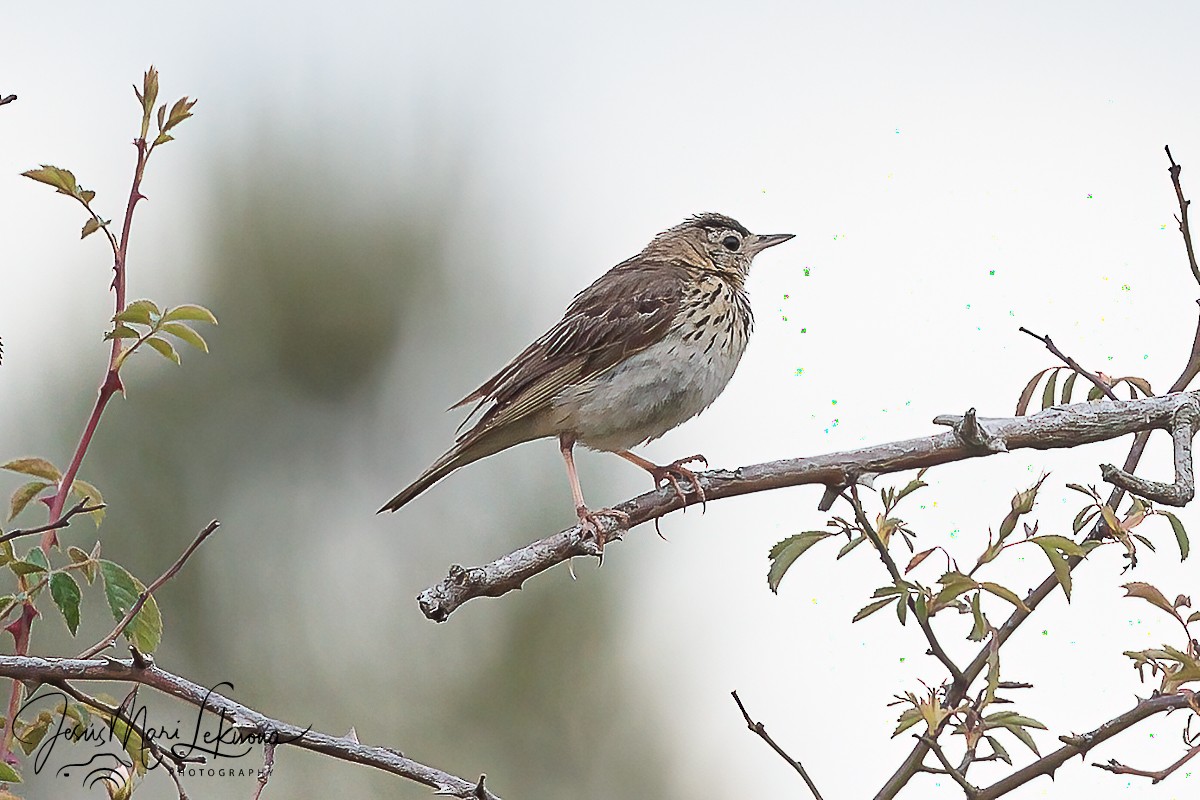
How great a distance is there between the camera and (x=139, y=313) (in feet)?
4.57

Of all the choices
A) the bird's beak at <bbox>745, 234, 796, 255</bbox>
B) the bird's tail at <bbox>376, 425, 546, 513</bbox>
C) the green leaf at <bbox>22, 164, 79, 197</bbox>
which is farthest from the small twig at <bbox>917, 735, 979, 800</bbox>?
the bird's beak at <bbox>745, 234, 796, 255</bbox>

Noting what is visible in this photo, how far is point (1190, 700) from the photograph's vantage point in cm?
145

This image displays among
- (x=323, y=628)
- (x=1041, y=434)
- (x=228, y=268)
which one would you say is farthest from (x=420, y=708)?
(x=1041, y=434)

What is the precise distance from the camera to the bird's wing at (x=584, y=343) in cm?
293

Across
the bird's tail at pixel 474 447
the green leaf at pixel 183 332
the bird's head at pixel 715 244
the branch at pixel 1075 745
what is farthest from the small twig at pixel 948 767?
the bird's head at pixel 715 244

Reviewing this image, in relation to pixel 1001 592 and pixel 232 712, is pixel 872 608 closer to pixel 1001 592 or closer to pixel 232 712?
pixel 1001 592

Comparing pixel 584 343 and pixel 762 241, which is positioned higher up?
pixel 762 241

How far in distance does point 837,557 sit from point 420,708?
16.6 feet

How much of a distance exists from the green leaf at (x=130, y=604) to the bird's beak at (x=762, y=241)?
8.09 ft

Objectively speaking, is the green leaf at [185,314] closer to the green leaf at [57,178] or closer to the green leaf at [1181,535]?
the green leaf at [57,178]

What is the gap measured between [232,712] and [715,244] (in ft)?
Answer: 8.34

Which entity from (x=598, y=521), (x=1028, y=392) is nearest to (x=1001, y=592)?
(x=1028, y=392)

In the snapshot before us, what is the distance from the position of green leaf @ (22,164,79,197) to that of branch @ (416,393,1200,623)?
578mm

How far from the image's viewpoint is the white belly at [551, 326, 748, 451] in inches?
115
